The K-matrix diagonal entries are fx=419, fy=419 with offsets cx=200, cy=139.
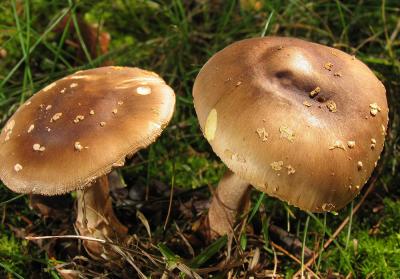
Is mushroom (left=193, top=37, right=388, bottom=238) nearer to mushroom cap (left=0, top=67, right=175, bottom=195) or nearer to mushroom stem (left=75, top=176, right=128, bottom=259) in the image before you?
mushroom cap (left=0, top=67, right=175, bottom=195)

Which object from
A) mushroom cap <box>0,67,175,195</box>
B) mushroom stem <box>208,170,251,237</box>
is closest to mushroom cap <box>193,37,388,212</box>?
mushroom cap <box>0,67,175,195</box>

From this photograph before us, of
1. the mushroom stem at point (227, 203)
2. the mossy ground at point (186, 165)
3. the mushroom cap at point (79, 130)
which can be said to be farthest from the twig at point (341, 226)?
the mushroom cap at point (79, 130)

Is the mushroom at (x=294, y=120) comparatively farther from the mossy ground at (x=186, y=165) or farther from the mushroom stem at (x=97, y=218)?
the mushroom stem at (x=97, y=218)

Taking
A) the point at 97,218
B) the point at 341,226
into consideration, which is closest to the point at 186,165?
the point at 97,218

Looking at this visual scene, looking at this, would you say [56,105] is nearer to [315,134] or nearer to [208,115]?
[208,115]

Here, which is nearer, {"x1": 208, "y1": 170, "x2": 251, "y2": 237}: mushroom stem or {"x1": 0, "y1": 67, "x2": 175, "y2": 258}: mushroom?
{"x1": 0, "y1": 67, "x2": 175, "y2": 258}: mushroom

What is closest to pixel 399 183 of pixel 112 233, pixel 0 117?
pixel 112 233
